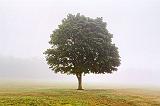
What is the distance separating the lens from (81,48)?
72.8m

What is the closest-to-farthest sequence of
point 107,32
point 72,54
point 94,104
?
point 94,104 → point 72,54 → point 107,32

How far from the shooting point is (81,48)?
7275 centimetres

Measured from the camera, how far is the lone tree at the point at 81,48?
240 feet

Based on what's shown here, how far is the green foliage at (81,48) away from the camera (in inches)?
2884

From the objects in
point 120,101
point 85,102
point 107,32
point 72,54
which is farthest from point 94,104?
point 107,32

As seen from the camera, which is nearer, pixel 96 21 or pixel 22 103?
pixel 22 103

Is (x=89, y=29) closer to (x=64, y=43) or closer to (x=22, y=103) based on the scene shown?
(x=64, y=43)

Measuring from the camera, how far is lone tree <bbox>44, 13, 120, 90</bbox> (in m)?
73.3

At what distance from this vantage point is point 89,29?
75.2m

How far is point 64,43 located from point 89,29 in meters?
5.64

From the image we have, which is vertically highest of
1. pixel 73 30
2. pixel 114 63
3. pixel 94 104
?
pixel 73 30

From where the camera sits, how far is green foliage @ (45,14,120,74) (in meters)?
73.2

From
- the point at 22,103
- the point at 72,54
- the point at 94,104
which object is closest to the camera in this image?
the point at 22,103

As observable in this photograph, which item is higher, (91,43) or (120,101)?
(91,43)
